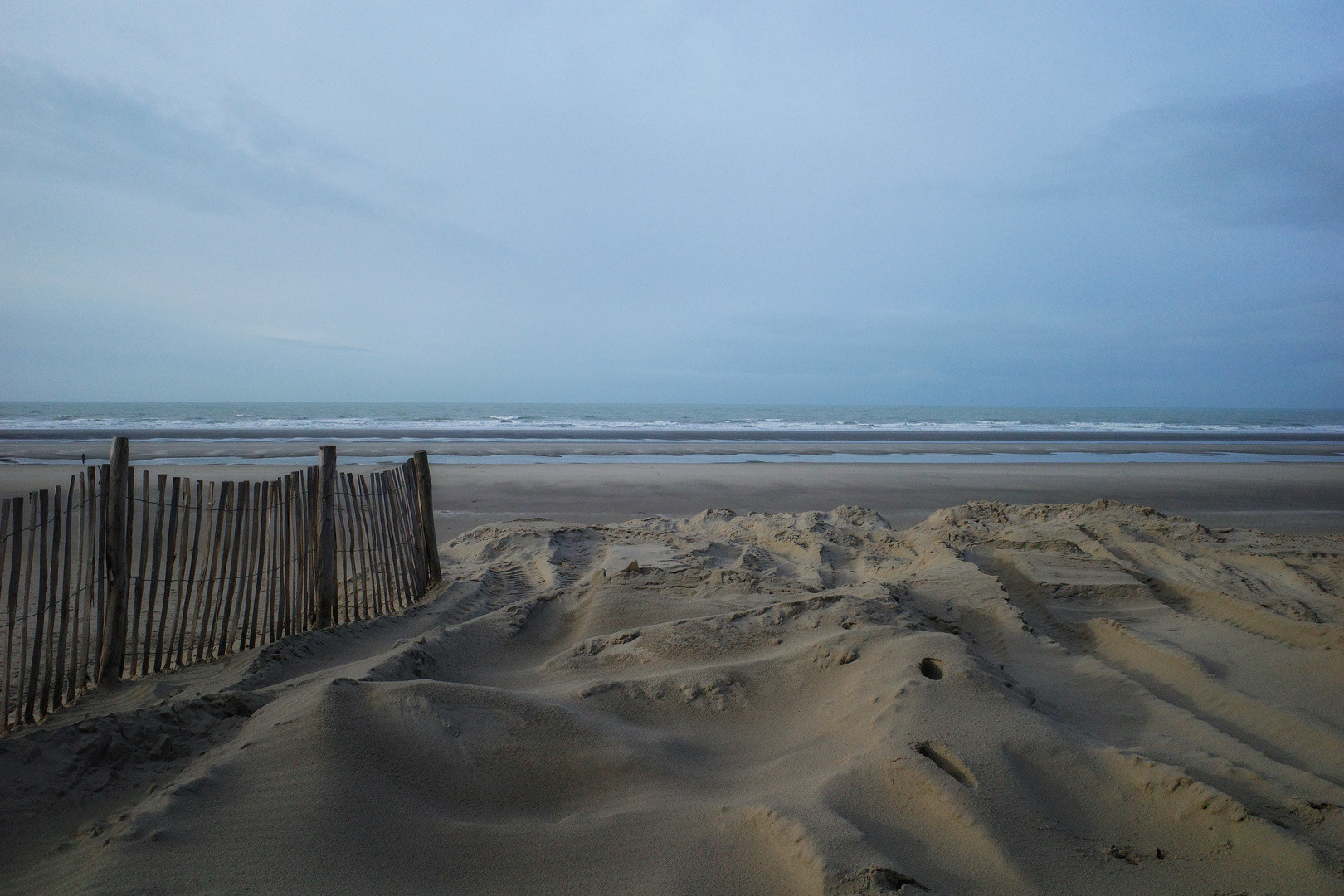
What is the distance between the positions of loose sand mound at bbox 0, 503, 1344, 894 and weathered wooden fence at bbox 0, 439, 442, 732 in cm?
29

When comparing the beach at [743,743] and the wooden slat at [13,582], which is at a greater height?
the wooden slat at [13,582]

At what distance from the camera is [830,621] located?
12.3 ft

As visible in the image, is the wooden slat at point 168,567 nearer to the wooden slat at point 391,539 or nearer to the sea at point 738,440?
the wooden slat at point 391,539

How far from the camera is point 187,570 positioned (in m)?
3.59

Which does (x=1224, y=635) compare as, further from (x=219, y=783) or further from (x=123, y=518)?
(x=123, y=518)

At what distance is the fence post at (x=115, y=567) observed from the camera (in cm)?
328

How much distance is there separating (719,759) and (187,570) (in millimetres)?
2974

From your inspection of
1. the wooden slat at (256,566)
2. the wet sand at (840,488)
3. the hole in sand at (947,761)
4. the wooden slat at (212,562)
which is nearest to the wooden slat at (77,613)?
the wooden slat at (212,562)

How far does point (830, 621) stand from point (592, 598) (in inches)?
61.0

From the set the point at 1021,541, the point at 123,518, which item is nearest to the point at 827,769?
the point at 123,518

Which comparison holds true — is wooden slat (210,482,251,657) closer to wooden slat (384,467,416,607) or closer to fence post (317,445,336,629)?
fence post (317,445,336,629)

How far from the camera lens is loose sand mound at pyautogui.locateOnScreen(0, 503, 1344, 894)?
193 cm

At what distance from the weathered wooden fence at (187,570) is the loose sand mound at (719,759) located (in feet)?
0.96

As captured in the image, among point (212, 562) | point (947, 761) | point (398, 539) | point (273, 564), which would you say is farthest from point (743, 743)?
point (398, 539)
